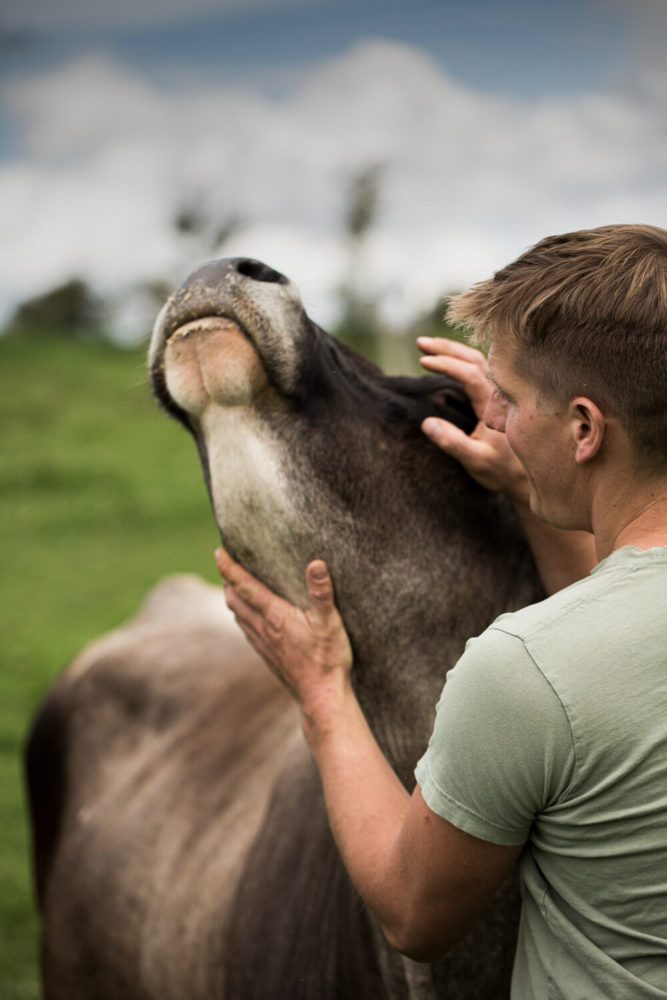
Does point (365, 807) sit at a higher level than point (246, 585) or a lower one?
lower

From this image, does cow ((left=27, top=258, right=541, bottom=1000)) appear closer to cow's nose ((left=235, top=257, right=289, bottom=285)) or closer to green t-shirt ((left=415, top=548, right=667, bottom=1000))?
cow's nose ((left=235, top=257, right=289, bottom=285))

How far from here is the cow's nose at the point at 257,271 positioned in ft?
7.36

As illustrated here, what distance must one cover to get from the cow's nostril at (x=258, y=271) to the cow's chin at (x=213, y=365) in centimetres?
15

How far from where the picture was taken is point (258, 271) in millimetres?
2256

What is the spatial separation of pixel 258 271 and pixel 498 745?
3.98 ft

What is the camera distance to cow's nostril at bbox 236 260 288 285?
88.4 inches

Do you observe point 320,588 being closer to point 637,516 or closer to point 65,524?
point 637,516

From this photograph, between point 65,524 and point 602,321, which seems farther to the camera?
point 65,524

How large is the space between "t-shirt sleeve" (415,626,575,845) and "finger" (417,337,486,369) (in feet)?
3.34

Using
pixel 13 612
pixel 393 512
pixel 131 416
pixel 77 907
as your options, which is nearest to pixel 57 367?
pixel 131 416

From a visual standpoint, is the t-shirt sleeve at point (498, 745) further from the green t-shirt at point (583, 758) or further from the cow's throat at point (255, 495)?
the cow's throat at point (255, 495)

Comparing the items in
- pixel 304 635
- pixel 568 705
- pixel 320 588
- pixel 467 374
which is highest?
pixel 467 374

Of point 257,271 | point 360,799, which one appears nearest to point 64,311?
point 257,271

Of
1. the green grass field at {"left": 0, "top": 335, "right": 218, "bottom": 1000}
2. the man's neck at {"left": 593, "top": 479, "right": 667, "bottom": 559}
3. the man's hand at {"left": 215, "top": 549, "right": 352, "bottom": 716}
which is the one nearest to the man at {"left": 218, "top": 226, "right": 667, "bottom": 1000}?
the man's neck at {"left": 593, "top": 479, "right": 667, "bottom": 559}
